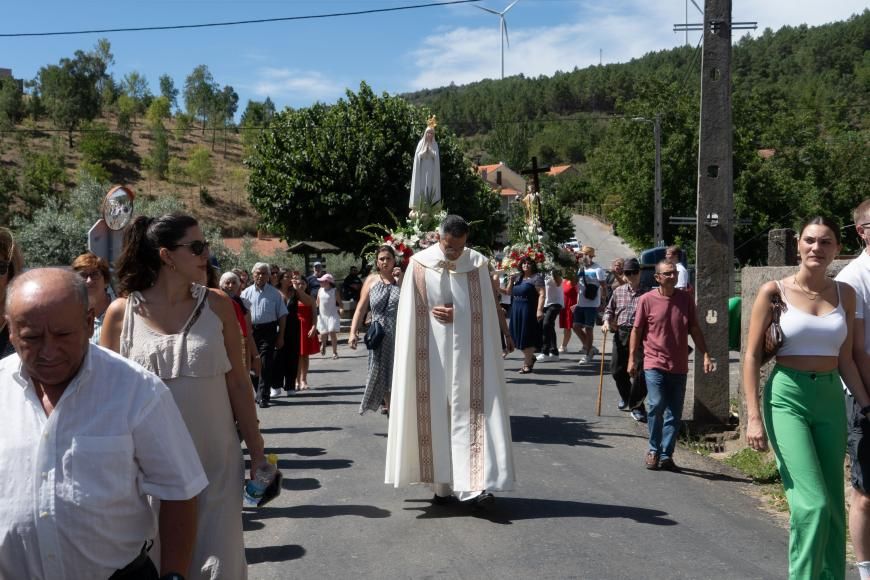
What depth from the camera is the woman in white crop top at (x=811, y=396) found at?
193 inches

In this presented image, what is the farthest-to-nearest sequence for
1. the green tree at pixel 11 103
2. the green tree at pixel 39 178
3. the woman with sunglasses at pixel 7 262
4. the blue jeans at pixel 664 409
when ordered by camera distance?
the green tree at pixel 11 103
the green tree at pixel 39 178
the blue jeans at pixel 664 409
the woman with sunglasses at pixel 7 262

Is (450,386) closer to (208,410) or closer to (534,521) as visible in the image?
(534,521)

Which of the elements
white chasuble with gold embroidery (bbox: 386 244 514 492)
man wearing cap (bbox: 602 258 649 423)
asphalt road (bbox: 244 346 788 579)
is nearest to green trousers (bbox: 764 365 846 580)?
asphalt road (bbox: 244 346 788 579)

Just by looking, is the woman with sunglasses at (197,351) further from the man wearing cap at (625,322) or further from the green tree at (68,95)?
the green tree at (68,95)

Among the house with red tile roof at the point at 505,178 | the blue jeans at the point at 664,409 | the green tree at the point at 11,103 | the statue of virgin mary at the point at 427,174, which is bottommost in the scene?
the blue jeans at the point at 664,409

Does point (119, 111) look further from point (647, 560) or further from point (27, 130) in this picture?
point (647, 560)

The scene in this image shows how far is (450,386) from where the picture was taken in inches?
294

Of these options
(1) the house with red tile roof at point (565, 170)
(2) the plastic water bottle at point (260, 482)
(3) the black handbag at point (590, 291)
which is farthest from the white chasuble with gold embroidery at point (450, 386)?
(1) the house with red tile roof at point (565, 170)

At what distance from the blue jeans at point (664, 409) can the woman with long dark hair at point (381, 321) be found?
8.11 ft

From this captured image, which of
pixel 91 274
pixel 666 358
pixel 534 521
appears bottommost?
pixel 534 521

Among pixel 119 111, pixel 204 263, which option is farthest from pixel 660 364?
pixel 119 111

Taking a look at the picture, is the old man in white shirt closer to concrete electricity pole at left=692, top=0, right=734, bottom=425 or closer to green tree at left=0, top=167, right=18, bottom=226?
concrete electricity pole at left=692, top=0, right=734, bottom=425

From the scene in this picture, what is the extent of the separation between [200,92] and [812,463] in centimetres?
12261

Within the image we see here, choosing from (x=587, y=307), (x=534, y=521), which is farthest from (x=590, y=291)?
(x=534, y=521)
